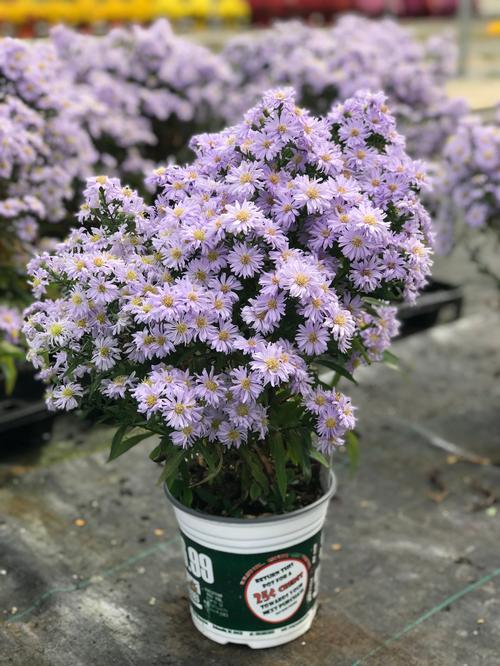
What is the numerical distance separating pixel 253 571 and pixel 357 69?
322 cm

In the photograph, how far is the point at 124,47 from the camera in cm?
484

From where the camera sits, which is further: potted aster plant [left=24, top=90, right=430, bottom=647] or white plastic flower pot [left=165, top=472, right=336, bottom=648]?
white plastic flower pot [left=165, top=472, right=336, bottom=648]

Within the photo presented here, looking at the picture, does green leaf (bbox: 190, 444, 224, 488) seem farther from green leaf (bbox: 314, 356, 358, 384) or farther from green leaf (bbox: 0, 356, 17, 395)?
green leaf (bbox: 0, 356, 17, 395)

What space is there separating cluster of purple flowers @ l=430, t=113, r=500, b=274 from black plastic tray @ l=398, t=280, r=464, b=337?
3.48 feet

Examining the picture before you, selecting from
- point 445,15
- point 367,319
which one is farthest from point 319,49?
point 445,15

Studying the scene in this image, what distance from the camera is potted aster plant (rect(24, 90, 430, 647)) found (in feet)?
6.61

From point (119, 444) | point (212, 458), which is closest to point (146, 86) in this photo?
point (119, 444)

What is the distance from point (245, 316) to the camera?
2.01m

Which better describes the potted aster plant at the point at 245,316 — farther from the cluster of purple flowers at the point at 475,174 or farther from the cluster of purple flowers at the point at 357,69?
the cluster of purple flowers at the point at 357,69

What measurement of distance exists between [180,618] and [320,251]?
1.17 meters

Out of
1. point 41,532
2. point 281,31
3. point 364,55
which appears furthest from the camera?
point 281,31

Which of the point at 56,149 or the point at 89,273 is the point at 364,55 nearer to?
the point at 56,149

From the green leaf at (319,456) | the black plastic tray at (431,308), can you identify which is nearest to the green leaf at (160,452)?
the green leaf at (319,456)

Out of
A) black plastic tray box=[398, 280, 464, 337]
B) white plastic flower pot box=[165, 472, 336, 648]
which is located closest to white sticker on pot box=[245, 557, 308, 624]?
white plastic flower pot box=[165, 472, 336, 648]
